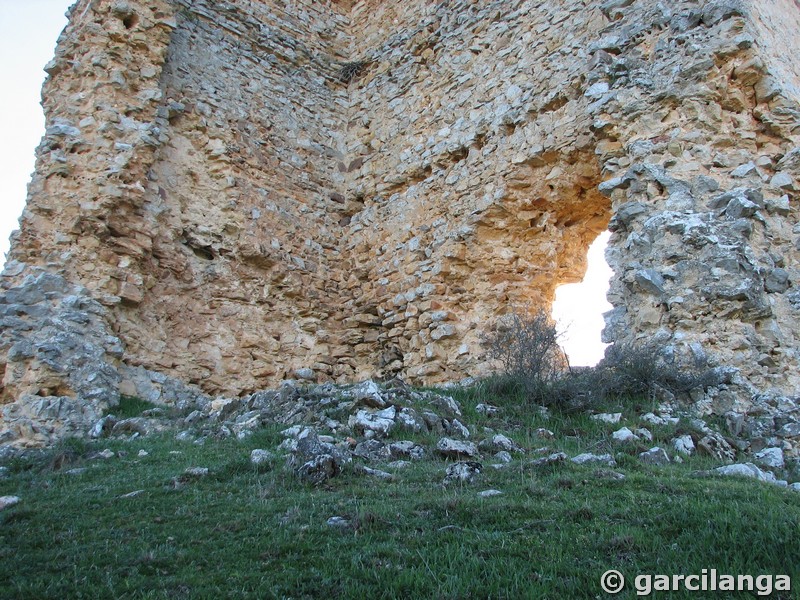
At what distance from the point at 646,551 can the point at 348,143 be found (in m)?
9.97

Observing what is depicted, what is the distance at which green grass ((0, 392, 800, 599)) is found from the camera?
9.08 ft

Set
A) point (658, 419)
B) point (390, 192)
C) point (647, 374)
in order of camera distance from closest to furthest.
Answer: point (658, 419) < point (647, 374) < point (390, 192)

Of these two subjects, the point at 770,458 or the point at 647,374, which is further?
the point at 647,374

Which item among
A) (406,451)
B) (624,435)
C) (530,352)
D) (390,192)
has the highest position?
(390,192)

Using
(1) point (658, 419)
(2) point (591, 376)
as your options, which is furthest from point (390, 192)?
(1) point (658, 419)

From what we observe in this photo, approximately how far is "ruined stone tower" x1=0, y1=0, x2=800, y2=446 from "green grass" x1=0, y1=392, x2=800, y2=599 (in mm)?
2743

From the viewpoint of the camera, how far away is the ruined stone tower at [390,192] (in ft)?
22.5

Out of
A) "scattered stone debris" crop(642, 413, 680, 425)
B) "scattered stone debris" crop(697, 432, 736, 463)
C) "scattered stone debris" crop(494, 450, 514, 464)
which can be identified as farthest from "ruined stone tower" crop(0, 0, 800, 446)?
"scattered stone debris" crop(494, 450, 514, 464)

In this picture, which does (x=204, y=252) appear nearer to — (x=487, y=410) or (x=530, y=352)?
(x=530, y=352)

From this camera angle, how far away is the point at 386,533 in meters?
3.33

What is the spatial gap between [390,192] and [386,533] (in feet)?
26.4

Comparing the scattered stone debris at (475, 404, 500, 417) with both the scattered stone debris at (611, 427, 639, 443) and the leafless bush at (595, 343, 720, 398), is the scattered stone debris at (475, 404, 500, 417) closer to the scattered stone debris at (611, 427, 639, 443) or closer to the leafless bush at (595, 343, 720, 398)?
the leafless bush at (595, 343, 720, 398)

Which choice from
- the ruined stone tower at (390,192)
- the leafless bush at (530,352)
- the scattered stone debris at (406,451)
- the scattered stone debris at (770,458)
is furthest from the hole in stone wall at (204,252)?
the scattered stone debris at (770,458)

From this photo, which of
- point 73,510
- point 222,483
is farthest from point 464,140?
point 73,510
